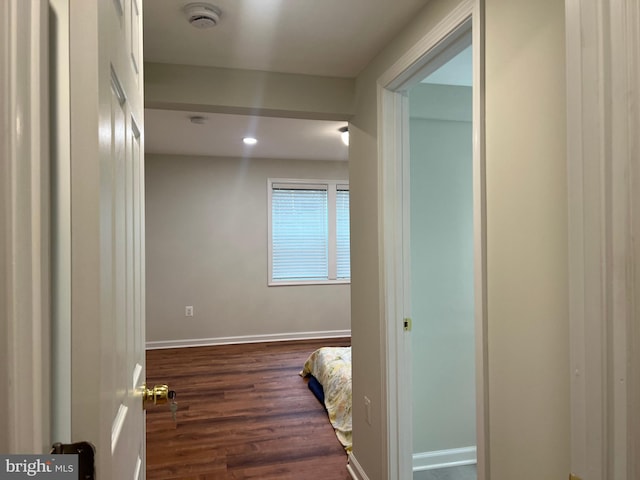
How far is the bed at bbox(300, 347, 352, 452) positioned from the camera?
9.82ft

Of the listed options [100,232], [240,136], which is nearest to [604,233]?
[100,232]

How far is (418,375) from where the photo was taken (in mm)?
2604

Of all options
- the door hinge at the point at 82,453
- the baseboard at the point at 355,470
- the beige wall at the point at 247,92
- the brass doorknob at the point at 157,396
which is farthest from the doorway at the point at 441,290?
the door hinge at the point at 82,453

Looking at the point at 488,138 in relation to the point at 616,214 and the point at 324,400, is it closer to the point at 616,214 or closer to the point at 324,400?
the point at 616,214

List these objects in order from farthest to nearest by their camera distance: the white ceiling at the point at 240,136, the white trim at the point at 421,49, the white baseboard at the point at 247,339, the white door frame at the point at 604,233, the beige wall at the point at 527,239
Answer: the white baseboard at the point at 247,339 → the white ceiling at the point at 240,136 → the white trim at the point at 421,49 → the beige wall at the point at 527,239 → the white door frame at the point at 604,233

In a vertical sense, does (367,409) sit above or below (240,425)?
above

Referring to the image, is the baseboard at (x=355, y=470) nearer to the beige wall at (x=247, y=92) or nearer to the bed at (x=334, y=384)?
the bed at (x=334, y=384)

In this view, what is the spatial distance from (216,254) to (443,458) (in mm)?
3685

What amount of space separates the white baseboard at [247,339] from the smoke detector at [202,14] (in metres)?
4.27

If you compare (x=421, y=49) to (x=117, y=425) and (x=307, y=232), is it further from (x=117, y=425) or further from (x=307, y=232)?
(x=307, y=232)

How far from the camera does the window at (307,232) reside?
5602 millimetres

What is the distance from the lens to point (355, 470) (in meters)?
2.39

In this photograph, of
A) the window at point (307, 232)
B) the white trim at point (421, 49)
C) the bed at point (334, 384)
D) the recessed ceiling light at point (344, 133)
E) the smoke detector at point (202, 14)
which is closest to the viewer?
the white trim at point (421, 49)

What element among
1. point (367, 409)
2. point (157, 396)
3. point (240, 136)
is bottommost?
point (367, 409)
